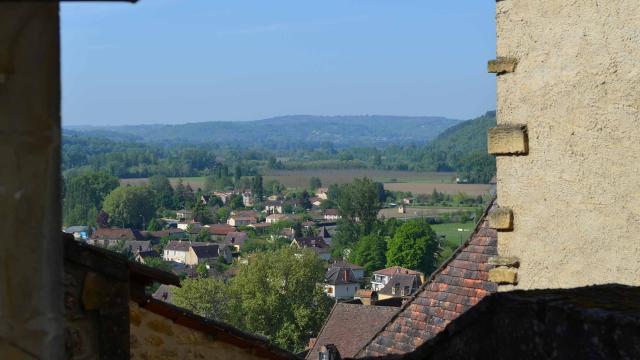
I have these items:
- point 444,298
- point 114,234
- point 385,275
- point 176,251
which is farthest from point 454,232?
point 444,298

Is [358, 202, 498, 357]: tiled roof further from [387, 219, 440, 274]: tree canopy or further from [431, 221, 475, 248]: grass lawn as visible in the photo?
[431, 221, 475, 248]: grass lawn

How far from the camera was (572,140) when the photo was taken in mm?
6016

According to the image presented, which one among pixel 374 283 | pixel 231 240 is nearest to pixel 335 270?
pixel 374 283

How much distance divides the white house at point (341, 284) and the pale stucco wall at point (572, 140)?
73496 mm

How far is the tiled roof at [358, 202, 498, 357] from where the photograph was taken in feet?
25.3

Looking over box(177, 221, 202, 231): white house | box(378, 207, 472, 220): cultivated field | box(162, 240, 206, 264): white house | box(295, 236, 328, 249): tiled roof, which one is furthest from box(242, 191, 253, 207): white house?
box(162, 240, 206, 264): white house

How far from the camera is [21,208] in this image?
1960 mm

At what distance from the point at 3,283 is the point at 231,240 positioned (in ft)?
388

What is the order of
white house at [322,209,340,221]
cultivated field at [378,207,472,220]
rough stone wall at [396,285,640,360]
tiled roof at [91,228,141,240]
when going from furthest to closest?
white house at [322,209,340,221] → cultivated field at [378,207,472,220] → tiled roof at [91,228,141,240] → rough stone wall at [396,285,640,360]

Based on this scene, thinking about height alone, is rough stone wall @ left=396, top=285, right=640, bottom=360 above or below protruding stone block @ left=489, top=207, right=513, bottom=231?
below

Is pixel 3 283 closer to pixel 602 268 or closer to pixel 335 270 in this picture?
pixel 602 268

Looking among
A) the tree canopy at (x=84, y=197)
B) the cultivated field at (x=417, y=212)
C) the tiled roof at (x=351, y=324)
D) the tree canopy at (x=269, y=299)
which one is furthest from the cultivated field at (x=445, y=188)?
the tiled roof at (x=351, y=324)

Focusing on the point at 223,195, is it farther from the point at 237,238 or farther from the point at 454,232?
the point at 454,232

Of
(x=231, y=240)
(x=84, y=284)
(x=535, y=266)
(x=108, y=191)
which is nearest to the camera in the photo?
(x=84, y=284)
